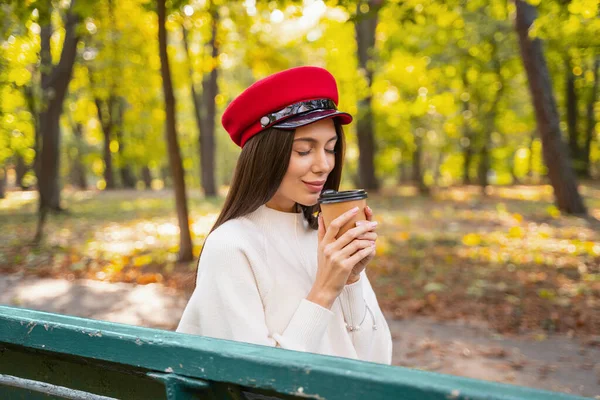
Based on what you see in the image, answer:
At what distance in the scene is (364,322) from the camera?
182cm

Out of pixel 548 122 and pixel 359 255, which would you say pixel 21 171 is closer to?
pixel 548 122

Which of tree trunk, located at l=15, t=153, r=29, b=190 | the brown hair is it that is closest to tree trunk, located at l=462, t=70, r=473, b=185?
the brown hair

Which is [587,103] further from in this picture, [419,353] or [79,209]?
[419,353]

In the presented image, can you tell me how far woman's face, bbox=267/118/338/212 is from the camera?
1.80 m

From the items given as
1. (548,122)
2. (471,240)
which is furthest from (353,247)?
(548,122)

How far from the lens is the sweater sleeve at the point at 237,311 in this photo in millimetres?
1530

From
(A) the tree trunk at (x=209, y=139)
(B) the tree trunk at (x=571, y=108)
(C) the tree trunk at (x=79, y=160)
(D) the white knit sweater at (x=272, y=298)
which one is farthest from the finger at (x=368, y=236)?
(C) the tree trunk at (x=79, y=160)

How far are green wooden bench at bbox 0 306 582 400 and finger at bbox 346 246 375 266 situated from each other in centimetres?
54

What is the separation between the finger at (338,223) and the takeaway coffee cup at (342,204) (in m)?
0.02

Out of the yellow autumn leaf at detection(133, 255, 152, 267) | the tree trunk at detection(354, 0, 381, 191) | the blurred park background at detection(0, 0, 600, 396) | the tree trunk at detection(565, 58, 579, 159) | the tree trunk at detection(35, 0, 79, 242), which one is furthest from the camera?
the tree trunk at detection(565, 58, 579, 159)

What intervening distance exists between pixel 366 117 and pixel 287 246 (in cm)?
1549

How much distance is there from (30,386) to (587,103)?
27.2 meters

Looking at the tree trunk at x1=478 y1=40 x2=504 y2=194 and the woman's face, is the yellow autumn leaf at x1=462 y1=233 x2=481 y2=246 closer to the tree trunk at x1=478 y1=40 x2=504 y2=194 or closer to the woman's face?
the tree trunk at x1=478 y1=40 x2=504 y2=194

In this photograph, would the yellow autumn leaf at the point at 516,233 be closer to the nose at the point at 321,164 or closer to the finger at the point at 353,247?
the nose at the point at 321,164
